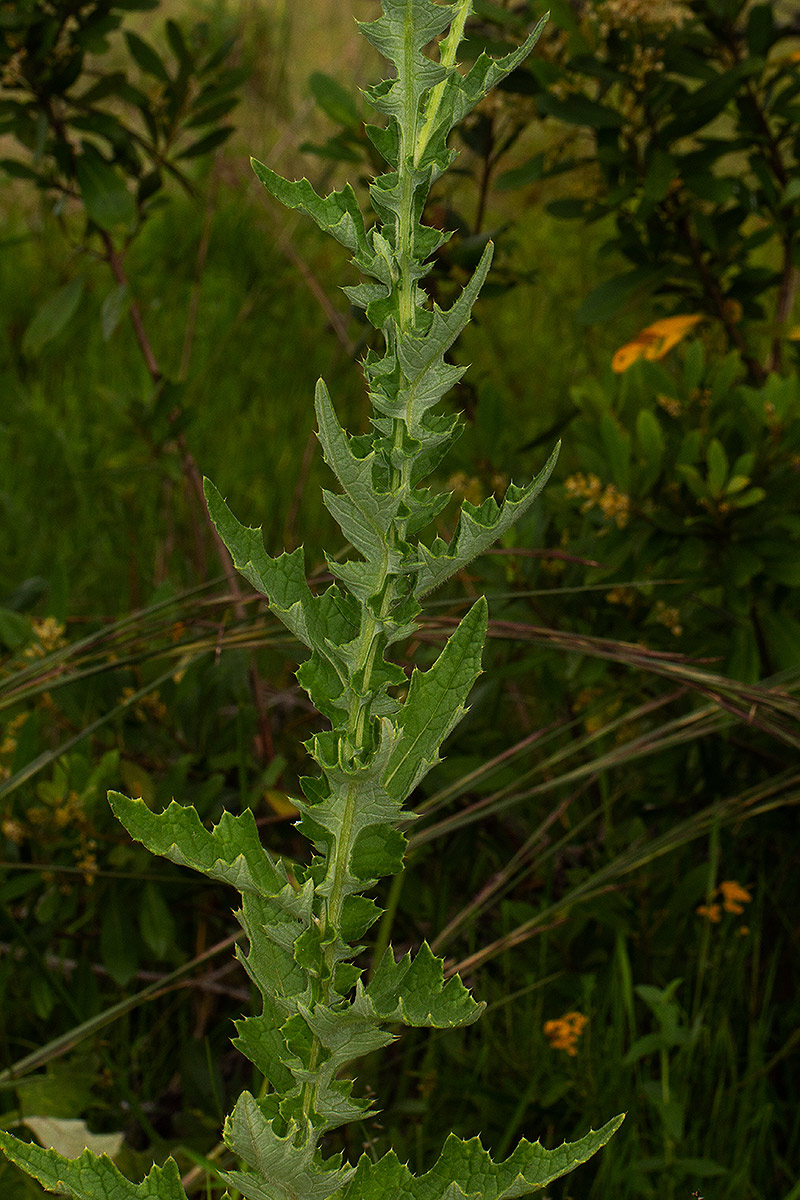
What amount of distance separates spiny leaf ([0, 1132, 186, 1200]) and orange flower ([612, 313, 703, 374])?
65.8 inches

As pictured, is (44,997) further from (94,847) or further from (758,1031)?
(758,1031)

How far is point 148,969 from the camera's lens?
2.05m

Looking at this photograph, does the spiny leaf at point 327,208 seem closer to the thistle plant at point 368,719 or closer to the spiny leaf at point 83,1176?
the thistle plant at point 368,719

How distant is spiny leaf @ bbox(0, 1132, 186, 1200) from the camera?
0.71m

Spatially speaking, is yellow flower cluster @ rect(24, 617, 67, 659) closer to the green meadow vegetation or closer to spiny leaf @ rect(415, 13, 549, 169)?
the green meadow vegetation

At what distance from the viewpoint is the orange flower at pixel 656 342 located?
2.13 metres

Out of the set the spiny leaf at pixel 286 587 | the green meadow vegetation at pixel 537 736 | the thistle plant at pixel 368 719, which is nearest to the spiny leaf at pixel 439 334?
the thistle plant at pixel 368 719

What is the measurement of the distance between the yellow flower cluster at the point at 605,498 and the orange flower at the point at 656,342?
0.31 m

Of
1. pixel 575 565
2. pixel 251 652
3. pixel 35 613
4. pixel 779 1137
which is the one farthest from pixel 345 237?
pixel 35 613

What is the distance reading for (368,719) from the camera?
2.31ft

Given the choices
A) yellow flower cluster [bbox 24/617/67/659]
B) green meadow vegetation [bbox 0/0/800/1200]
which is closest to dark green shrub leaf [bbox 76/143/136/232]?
green meadow vegetation [bbox 0/0/800/1200]

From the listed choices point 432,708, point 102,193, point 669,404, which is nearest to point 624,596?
point 669,404

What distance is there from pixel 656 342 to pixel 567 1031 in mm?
1218

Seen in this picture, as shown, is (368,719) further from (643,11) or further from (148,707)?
(643,11)
